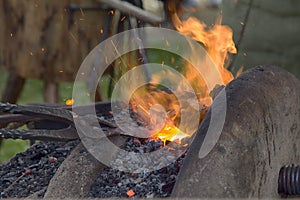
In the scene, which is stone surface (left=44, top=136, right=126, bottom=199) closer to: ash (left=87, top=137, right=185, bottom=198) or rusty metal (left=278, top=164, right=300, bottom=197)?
ash (left=87, top=137, right=185, bottom=198)

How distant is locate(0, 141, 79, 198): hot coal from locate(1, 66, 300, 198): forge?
2cm

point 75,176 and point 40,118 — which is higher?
A: point 40,118

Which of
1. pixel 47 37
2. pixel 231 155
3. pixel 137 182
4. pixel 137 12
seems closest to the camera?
pixel 231 155

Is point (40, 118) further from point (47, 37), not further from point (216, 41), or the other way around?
point (47, 37)

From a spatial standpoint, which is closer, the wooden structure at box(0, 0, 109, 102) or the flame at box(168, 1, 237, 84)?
the flame at box(168, 1, 237, 84)

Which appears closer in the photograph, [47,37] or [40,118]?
[40,118]

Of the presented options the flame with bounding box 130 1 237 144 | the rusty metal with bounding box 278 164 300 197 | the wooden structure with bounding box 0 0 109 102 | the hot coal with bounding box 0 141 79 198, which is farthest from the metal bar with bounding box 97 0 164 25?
the rusty metal with bounding box 278 164 300 197

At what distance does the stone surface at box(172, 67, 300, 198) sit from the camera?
1710 millimetres

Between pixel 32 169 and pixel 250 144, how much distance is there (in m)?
0.86

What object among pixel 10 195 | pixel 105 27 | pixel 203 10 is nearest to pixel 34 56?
pixel 105 27

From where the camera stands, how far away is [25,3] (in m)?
4.16

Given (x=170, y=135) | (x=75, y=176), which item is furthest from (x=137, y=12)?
(x=75, y=176)

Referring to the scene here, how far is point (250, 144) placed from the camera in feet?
6.00

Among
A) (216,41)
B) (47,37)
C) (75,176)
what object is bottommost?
(47,37)
